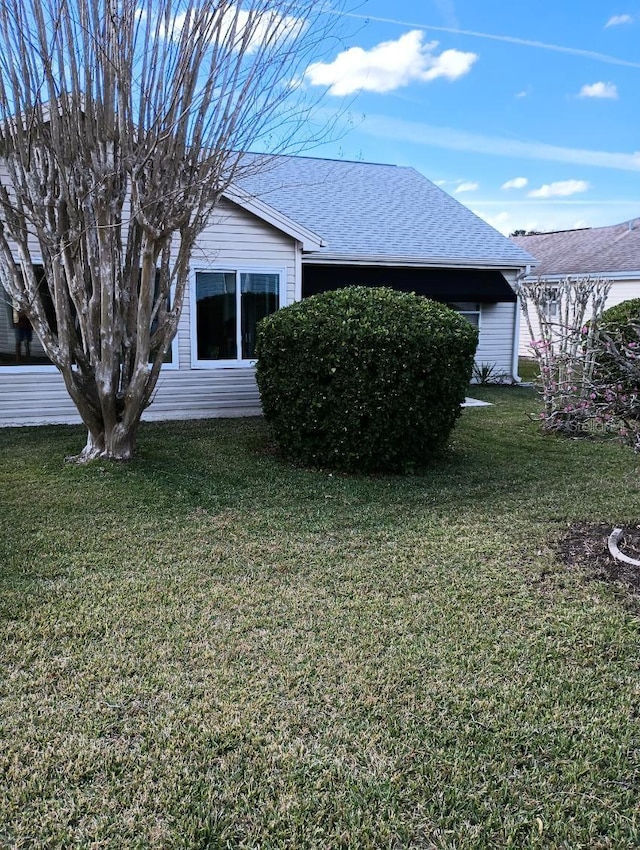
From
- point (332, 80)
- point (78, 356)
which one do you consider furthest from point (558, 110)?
point (78, 356)

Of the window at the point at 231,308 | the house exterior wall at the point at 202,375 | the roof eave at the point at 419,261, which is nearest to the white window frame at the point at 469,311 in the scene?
A: the roof eave at the point at 419,261

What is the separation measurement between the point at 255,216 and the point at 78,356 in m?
4.20

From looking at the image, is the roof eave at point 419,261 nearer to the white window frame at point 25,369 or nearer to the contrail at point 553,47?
the contrail at point 553,47

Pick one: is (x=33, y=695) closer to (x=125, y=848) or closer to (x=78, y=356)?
(x=125, y=848)

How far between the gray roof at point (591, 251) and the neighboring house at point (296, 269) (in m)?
5.52

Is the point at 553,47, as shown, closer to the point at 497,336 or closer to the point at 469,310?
the point at 469,310

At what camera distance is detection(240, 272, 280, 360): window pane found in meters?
10.0

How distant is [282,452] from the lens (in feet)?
25.5

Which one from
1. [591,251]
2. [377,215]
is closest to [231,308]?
[377,215]

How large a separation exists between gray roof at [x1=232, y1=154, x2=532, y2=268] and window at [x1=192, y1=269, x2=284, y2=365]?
216 centimetres

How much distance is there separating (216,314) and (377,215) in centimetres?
613

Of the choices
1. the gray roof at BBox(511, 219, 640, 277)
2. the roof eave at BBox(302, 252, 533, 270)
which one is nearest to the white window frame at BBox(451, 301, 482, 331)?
the roof eave at BBox(302, 252, 533, 270)

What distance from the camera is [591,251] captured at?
2303 centimetres

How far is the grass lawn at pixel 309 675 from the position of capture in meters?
2.37
